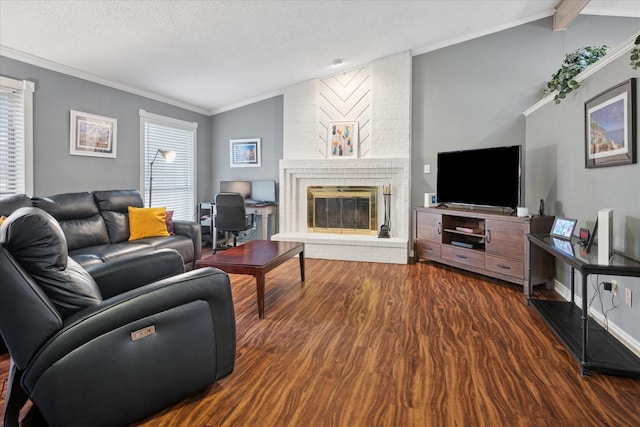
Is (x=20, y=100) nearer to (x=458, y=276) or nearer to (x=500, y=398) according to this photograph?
(x=500, y=398)

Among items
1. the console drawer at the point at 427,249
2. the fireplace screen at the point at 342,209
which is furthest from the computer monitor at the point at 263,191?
the console drawer at the point at 427,249

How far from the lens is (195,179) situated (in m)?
6.20

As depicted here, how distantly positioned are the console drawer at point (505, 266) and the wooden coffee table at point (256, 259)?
6.75 feet

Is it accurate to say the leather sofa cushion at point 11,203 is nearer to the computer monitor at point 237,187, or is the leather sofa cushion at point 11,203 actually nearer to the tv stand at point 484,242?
the computer monitor at point 237,187

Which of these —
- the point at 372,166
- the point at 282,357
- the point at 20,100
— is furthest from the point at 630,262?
the point at 20,100

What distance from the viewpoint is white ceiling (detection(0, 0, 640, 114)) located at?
10.2 ft

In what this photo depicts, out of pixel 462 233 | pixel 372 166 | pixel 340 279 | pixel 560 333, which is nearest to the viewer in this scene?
pixel 560 333

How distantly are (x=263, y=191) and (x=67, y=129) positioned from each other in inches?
110

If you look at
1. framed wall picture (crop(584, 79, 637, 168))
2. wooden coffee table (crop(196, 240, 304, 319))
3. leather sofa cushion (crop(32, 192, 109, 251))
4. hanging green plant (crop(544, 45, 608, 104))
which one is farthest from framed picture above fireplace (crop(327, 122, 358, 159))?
leather sofa cushion (crop(32, 192, 109, 251))

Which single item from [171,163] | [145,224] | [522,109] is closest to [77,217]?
[145,224]

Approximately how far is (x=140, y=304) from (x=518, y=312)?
113 inches

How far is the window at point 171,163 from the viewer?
525 cm

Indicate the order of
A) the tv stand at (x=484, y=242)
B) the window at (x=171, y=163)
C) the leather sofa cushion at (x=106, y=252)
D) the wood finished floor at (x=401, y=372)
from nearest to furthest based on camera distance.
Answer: the wood finished floor at (x=401, y=372), the leather sofa cushion at (x=106, y=252), the tv stand at (x=484, y=242), the window at (x=171, y=163)

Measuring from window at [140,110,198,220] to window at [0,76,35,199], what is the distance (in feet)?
4.91
